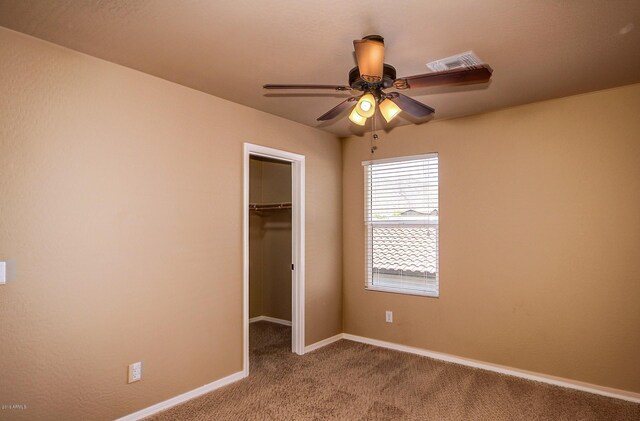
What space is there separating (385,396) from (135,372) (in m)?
1.94

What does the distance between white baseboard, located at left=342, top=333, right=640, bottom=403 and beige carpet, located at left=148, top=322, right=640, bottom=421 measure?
0.26ft

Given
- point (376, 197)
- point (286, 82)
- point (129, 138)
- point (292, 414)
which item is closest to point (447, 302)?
point (376, 197)

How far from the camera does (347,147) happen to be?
4.79 m

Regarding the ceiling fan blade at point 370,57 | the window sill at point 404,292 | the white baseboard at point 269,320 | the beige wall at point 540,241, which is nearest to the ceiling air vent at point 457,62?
the ceiling fan blade at point 370,57

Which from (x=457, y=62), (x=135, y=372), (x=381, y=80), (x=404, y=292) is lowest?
(x=135, y=372)

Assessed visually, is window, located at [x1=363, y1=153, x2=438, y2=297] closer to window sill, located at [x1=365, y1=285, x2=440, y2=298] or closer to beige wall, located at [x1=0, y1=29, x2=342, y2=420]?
window sill, located at [x1=365, y1=285, x2=440, y2=298]

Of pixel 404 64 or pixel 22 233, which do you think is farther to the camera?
pixel 404 64

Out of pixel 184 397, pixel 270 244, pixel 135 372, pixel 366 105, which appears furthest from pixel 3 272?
pixel 270 244

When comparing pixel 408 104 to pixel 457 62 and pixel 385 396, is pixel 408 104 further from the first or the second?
pixel 385 396

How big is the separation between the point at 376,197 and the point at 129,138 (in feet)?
9.05

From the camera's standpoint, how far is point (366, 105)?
221 centimetres

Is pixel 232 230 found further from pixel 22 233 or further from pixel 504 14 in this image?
pixel 504 14

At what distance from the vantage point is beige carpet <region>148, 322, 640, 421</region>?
281 centimetres

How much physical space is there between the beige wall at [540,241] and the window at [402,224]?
0.12 meters
